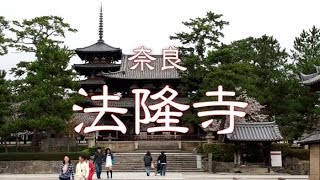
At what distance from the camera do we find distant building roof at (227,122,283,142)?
130 ft

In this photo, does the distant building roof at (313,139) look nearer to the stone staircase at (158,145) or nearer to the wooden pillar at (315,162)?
the wooden pillar at (315,162)

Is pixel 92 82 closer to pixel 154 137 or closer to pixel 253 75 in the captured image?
pixel 154 137

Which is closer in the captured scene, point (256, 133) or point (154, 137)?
point (256, 133)

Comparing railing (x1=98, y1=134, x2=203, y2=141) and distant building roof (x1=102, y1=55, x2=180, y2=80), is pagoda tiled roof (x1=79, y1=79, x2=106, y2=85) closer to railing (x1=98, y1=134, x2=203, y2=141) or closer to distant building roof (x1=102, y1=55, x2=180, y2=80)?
distant building roof (x1=102, y1=55, x2=180, y2=80)

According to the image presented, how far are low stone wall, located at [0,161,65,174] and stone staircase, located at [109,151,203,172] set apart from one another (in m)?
4.81

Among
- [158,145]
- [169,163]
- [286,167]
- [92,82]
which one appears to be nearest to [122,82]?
[92,82]

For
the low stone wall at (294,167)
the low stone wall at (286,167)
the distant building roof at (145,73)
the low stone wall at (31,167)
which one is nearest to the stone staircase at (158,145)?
the distant building roof at (145,73)

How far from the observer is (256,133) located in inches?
1592

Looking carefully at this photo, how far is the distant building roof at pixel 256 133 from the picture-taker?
3975 cm

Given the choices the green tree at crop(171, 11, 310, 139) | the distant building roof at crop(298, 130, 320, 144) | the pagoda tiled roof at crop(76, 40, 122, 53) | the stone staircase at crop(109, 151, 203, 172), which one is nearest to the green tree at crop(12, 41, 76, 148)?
the stone staircase at crop(109, 151, 203, 172)

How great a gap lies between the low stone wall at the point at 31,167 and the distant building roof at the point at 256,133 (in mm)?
13182

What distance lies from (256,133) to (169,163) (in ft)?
25.8

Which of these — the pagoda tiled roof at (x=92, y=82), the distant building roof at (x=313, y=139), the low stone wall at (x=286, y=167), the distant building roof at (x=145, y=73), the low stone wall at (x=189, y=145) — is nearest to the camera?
the distant building roof at (x=313, y=139)

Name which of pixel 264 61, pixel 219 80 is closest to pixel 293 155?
pixel 219 80
